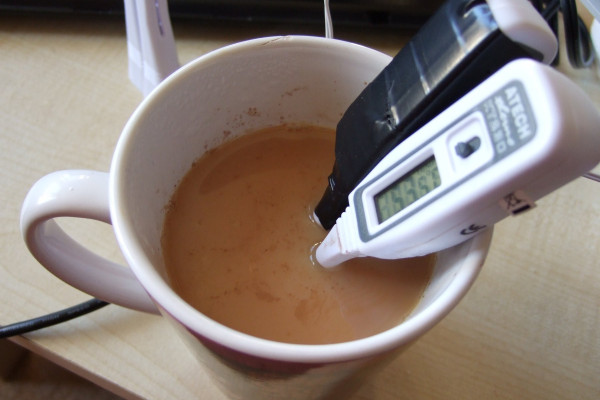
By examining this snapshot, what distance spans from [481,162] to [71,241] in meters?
0.25

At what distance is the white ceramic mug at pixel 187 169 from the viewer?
25cm

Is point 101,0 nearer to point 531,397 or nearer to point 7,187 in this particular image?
point 7,187

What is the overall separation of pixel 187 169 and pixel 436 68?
0.22 meters

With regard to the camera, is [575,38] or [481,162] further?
[575,38]

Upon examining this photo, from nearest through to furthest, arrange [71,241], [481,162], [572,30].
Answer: [481,162]
[71,241]
[572,30]

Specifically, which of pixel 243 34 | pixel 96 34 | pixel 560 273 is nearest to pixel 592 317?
pixel 560 273

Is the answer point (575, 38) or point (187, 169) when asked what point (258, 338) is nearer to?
point (187, 169)

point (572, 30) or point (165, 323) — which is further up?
point (572, 30)

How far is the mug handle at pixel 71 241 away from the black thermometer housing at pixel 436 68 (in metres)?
0.15

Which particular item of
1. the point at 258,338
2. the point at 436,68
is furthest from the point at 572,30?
the point at 258,338

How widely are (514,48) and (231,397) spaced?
0.92ft

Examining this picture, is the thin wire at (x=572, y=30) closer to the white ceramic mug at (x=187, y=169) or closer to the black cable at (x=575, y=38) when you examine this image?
the black cable at (x=575, y=38)

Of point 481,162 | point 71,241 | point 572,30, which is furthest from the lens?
point 572,30

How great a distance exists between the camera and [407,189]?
0.84ft
